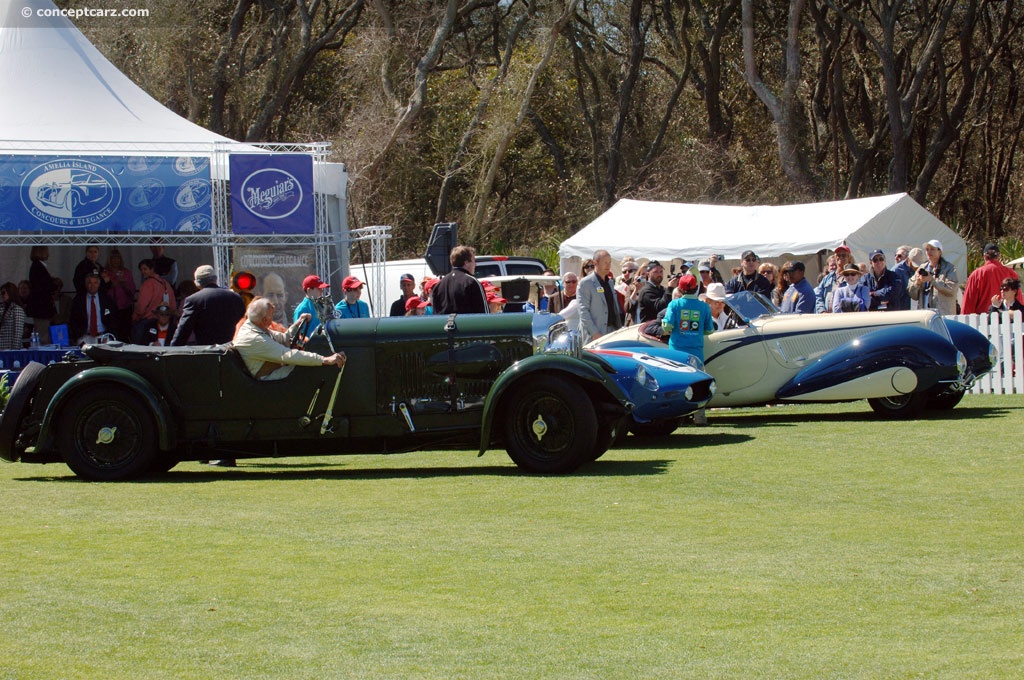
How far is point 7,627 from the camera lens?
216 inches

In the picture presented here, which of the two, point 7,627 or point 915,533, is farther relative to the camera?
point 915,533

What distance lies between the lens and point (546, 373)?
33.7 feet

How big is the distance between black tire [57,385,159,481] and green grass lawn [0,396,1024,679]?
0.26 metres

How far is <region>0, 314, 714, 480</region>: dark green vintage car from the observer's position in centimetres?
1043

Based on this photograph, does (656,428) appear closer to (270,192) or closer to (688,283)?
(688,283)

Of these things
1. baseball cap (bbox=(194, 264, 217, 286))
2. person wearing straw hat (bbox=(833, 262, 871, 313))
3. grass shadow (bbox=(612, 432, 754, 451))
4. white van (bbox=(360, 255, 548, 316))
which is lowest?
grass shadow (bbox=(612, 432, 754, 451))

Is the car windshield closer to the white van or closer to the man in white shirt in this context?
the man in white shirt

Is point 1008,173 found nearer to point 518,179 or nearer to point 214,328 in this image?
point 518,179

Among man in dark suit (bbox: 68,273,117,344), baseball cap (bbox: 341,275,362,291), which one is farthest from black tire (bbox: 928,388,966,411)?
man in dark suit (bbox: 68,273,117,344)

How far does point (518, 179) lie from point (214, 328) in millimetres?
36021

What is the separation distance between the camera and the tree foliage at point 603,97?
37375 millimetres

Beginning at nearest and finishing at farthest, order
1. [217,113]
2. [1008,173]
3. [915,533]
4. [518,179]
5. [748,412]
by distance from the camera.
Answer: [915,533], [748,412], [217,113], [1008,173], [518,179]

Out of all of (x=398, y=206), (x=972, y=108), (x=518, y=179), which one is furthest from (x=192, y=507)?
(x=518, y=179)

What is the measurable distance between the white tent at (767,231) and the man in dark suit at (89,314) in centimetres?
974
